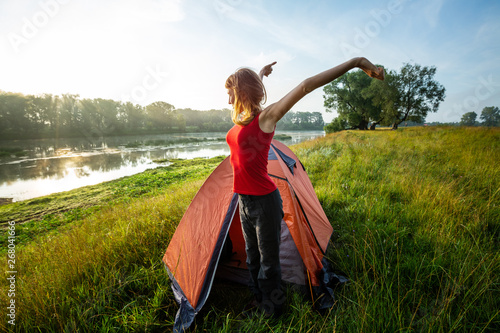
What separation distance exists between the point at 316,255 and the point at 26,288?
3.28 meters

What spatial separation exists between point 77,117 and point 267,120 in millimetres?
59280

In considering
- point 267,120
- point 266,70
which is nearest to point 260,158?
point 267,120

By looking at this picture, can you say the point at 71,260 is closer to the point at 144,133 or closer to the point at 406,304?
the point at 406,304

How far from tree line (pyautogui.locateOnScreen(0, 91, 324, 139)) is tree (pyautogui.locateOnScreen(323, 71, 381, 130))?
19409 mm

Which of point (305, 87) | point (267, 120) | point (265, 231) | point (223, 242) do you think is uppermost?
A: point (305, 87)

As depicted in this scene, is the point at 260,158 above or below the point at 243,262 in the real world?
above

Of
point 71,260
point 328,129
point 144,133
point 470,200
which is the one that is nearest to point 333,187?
point 470,200

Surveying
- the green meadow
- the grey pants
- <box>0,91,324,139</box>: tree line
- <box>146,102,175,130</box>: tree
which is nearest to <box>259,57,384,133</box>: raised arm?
the grey pants

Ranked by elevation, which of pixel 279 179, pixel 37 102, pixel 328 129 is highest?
pixel 37 102

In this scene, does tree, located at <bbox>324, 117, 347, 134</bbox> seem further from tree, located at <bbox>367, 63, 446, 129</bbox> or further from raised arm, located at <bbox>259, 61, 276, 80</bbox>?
raised arm, located at <bbox>259, 61, 276, 80</bbox>

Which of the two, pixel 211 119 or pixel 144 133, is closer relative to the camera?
pixel 144 133

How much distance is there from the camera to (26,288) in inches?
79.7

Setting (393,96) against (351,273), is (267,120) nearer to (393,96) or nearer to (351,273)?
(351,273)

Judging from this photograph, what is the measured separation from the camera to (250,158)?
59.9 inches
